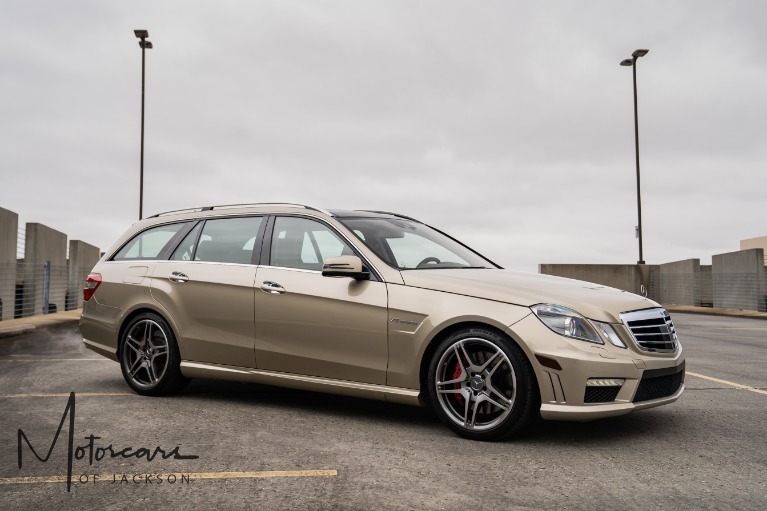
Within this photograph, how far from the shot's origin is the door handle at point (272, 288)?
19.7ft

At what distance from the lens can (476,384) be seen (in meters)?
5.04

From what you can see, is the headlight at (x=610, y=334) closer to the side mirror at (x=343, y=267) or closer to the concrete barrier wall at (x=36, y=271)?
the side mirror at (x=343, y=267)

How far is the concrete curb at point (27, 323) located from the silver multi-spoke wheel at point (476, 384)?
11.4m

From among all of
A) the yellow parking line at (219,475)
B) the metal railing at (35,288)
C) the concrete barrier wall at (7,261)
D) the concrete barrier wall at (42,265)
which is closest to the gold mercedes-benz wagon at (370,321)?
the yellow parking line at (219,475)

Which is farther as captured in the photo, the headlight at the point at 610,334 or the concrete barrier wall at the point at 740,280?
the concrete barrier wall at the point at 740,280

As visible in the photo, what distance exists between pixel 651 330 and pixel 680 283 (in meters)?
27.5

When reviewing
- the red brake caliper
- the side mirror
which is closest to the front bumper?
the red brake caliper

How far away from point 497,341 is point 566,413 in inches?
25.1

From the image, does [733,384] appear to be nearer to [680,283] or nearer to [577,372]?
[577,372]

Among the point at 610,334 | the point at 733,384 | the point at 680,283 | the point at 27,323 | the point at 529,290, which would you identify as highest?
the point at 680,283

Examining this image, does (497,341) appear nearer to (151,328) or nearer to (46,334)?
(151,328)

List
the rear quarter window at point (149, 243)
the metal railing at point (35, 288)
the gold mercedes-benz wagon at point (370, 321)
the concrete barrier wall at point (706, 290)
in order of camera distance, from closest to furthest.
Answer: the gold mercedes-benz wagon at point (370, 321) → the rear quarter window at point (149, 243) → the metal railing at point (35, 288) → the concrete barrier wall at point (706, 290)

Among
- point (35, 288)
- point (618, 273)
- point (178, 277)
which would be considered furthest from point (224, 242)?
point (618, 273)

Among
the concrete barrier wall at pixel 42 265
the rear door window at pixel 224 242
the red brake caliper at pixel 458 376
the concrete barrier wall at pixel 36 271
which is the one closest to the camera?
the red brake caliper at pixel 458 376
